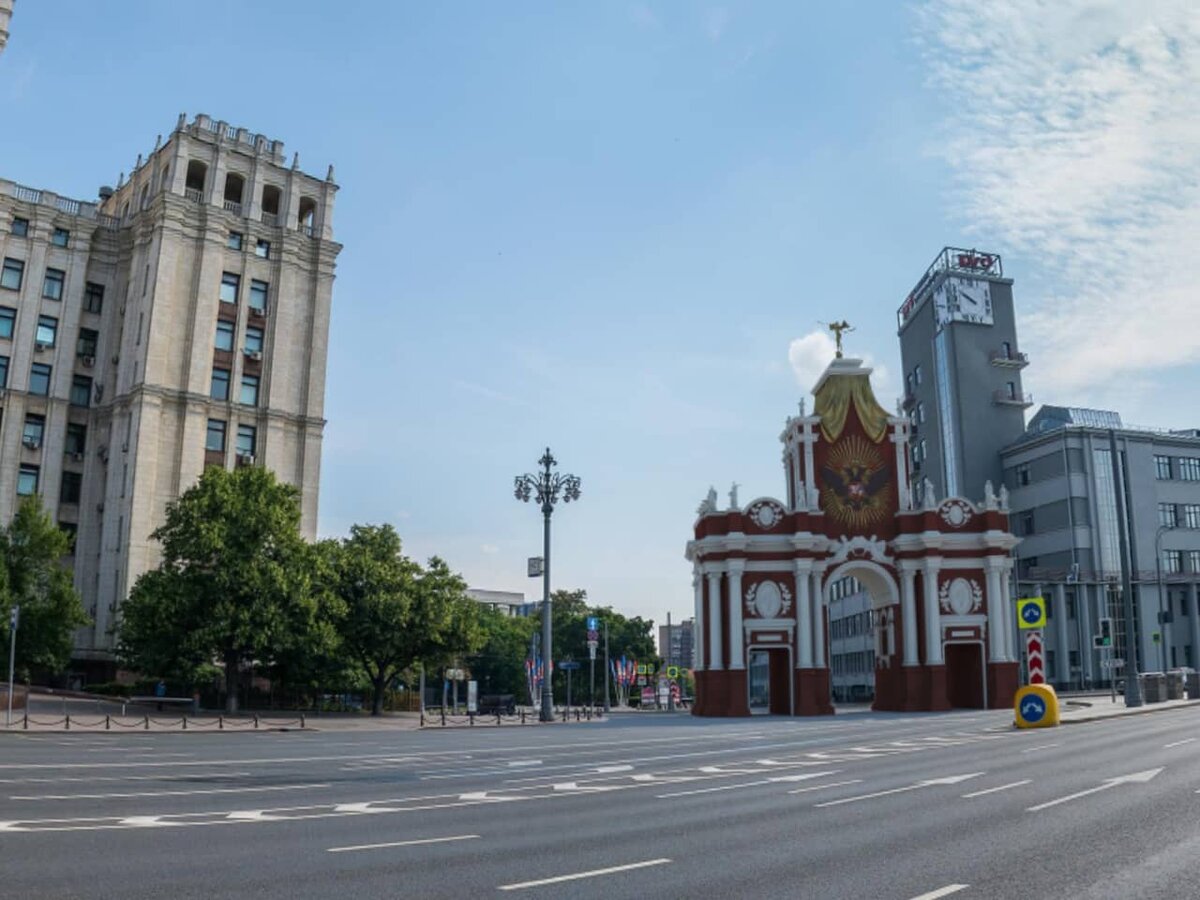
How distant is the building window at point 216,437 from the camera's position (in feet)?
227

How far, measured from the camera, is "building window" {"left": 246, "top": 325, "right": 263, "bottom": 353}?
235 ft

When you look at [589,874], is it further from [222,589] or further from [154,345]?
[154,345]

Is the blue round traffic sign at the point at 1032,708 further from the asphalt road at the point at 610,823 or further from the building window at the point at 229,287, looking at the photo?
the building window at the point at 229,287

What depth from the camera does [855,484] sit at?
61438mm

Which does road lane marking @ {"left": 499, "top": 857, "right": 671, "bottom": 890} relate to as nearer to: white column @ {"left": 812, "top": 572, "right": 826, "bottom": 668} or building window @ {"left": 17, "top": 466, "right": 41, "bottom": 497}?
white column @ {"left": 812, "top": 572, "right": 826, "bottom": 668}

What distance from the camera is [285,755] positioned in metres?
27.2

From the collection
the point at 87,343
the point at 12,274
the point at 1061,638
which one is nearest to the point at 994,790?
the point at 87,343

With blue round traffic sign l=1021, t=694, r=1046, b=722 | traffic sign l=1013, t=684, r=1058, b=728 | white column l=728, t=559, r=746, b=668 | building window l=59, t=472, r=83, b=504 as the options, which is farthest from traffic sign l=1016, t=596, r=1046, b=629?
building window l=59, t=472, r=83, b=504

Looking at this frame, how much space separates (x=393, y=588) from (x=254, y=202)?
3142 cm

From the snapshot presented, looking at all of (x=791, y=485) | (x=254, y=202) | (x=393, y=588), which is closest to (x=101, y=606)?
(x=393, y=588)

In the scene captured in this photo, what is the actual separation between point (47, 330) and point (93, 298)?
Answer: 4.44 metres

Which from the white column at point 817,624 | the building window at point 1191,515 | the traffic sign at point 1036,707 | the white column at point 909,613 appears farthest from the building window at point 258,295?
the building window at point 1191,515

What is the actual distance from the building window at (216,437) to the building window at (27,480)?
418 inches

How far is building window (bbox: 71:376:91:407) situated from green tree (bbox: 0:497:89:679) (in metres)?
14.1
